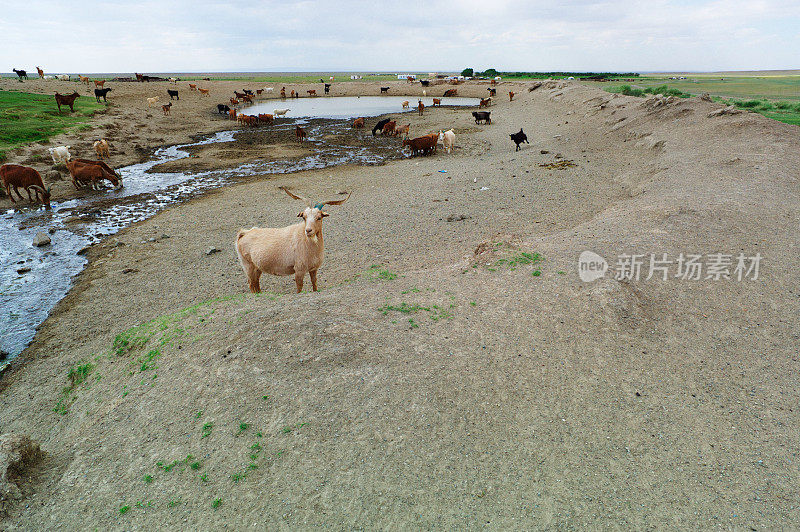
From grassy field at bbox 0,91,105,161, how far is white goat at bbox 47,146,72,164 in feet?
6.47

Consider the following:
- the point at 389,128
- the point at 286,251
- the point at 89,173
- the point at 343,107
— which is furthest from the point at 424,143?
the point at 343,107

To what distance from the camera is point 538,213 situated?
1323cm

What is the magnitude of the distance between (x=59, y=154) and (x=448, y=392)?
87.0 feet

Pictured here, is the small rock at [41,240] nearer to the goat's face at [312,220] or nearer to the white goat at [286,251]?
the white goat at [286,251]

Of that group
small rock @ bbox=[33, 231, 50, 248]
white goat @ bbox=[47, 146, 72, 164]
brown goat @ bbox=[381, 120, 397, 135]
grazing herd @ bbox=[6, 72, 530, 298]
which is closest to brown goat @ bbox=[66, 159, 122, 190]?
grazing herd @ bbox=[6, 72, 530, 298]

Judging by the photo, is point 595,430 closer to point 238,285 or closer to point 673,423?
point 673,423

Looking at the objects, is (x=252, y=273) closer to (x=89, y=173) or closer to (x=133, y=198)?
(x=133, y=198)

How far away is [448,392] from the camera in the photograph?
16.7ft

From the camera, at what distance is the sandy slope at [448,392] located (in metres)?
3.89

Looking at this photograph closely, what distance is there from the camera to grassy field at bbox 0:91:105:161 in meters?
21.8

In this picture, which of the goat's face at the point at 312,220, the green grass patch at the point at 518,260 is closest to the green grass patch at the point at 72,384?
the goat's face at the point at 312,220

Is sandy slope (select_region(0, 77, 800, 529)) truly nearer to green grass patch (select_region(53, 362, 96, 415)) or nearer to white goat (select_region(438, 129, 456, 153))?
green grass patch (select_region(53, 362, 96, 415))

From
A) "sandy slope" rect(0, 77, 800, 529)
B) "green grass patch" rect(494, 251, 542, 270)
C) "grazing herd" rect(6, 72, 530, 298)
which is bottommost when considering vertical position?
"sandy slope" rect(0, 77, 800, 529)

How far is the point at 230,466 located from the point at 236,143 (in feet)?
104
